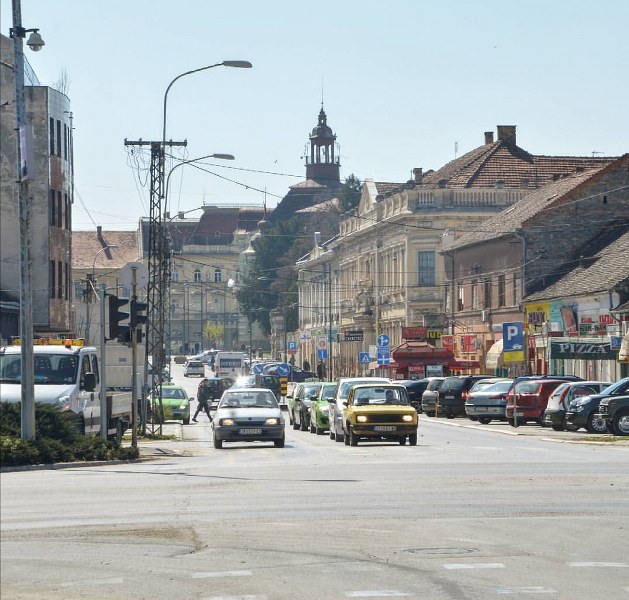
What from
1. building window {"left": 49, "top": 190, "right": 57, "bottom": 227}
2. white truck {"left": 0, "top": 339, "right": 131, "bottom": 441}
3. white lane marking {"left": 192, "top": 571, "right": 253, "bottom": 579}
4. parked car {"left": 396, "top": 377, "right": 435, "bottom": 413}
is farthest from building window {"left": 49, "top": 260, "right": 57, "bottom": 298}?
white lane marking {"left": 192, "top": 571, "right": 253, "bottom": 579}

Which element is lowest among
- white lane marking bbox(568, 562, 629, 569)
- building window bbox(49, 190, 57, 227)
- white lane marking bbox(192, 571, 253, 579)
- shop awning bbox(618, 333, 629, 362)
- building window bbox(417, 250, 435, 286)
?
white lane marking bbox(568, 562, 629, 569)

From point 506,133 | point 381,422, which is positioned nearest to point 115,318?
point 381,422

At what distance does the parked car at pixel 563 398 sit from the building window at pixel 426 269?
49308 millimetres

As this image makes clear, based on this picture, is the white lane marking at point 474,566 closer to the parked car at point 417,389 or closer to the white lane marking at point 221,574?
the white lane marking at point 221,574

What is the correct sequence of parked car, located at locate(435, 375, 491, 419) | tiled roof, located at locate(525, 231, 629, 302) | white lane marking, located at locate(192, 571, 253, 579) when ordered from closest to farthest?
white lane marking, located at locate(192, 571, 253, 579) → parked car, located at locate(435, 375, 491, 419) → tiled roof, located at locate(525, 231, 629, 302)

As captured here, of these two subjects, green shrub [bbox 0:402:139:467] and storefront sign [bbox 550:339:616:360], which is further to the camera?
storefront sign [bbox 550:339:616:360]

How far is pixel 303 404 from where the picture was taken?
4612 cm

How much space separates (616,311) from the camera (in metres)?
57.7

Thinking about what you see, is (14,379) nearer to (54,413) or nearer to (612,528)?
(54,413)

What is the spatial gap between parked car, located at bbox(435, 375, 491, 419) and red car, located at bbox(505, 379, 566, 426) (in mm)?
10217

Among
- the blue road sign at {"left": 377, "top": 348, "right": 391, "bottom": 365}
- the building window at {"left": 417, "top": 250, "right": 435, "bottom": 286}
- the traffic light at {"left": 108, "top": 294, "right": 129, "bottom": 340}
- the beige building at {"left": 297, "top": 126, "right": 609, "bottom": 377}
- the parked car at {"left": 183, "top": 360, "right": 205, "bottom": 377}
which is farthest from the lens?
the parked car at {"left": 183, "top": 360, "right": 205, "bottom": 377}

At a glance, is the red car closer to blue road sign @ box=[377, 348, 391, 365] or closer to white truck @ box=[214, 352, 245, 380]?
blue road sign @ box=[377, 348, 391, 365]

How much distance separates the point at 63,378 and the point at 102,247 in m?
132

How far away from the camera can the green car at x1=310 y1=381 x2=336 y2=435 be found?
4179 centimetres
